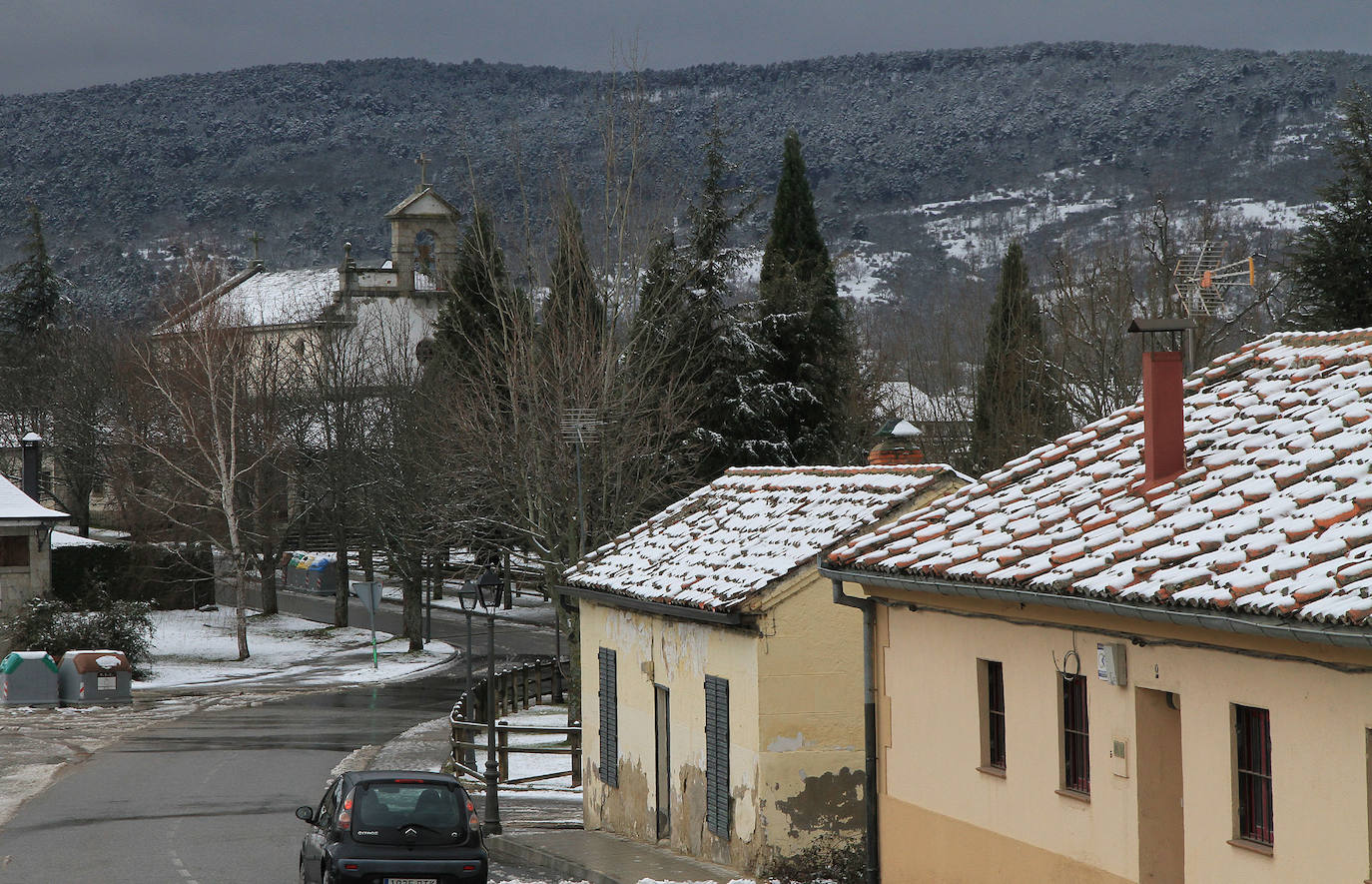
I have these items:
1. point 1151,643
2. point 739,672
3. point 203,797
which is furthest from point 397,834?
point 203,797

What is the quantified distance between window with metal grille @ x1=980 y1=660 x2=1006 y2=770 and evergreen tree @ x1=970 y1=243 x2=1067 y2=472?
26.1 meters

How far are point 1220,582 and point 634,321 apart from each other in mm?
25250

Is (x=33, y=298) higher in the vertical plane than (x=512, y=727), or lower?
higher

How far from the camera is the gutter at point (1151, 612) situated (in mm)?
7840

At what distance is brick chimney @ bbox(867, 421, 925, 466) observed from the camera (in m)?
20.4

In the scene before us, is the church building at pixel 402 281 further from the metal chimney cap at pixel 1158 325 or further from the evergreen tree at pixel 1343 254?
the metal chimney cap at pixel 1158 325

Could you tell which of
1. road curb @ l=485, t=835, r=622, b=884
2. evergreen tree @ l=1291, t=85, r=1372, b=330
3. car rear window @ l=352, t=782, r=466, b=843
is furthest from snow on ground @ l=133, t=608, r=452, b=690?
car rear window @ l=352, t=782, r=466, b=843

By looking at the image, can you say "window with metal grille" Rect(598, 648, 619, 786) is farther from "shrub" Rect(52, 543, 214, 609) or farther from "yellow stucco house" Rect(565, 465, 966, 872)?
"shrub" Rect(52, 543, 214, 609)

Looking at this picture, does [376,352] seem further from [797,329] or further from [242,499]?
[797,329]

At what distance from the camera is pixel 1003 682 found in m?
11.9

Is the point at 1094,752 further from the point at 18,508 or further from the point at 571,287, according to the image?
the point at 18,508

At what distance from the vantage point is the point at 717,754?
16.5 m

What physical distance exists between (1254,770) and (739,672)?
723 centimetres

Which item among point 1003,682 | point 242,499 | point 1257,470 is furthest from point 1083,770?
point 242,499
